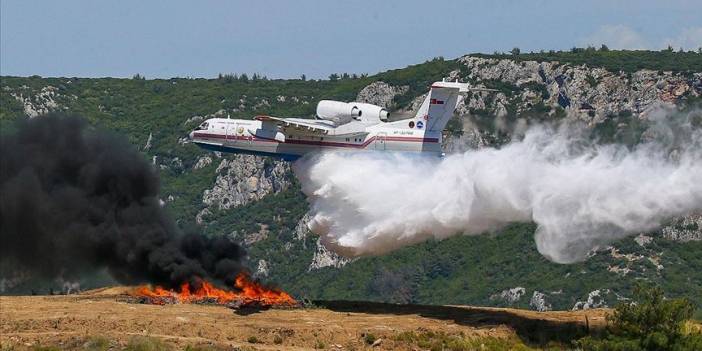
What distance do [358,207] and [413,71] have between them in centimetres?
11267

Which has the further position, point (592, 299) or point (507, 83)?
point (507, 83)

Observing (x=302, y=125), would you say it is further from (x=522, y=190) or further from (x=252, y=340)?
(x=252, y=340)

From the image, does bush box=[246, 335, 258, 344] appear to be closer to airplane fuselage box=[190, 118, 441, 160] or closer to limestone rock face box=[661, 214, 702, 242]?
airplane fuselage box=[190, 118, 441, 160]

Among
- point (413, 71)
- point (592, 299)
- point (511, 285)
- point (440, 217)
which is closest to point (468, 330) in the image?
point (440, 217)

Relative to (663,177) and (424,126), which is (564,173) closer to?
(663,177)

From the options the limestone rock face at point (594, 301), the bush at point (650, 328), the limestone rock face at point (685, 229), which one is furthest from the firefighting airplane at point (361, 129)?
the limestone rock face at point (685, 229)

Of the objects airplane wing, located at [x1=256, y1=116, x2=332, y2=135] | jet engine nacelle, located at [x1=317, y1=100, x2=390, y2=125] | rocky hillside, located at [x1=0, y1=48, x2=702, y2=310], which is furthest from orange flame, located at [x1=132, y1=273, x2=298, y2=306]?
rocky hillside, located at [x1=0, y1=48, x2=702, y2=310]

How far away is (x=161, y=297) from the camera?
7594 cm

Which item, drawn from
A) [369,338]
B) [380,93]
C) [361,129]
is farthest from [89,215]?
[380,93]

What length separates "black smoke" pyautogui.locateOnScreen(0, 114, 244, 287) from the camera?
78875mm

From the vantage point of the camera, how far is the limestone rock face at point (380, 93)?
176 metres

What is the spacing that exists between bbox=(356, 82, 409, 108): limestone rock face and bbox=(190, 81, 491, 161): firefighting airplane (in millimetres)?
94501

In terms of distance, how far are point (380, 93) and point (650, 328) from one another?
11309cm

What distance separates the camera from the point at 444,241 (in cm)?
15000
